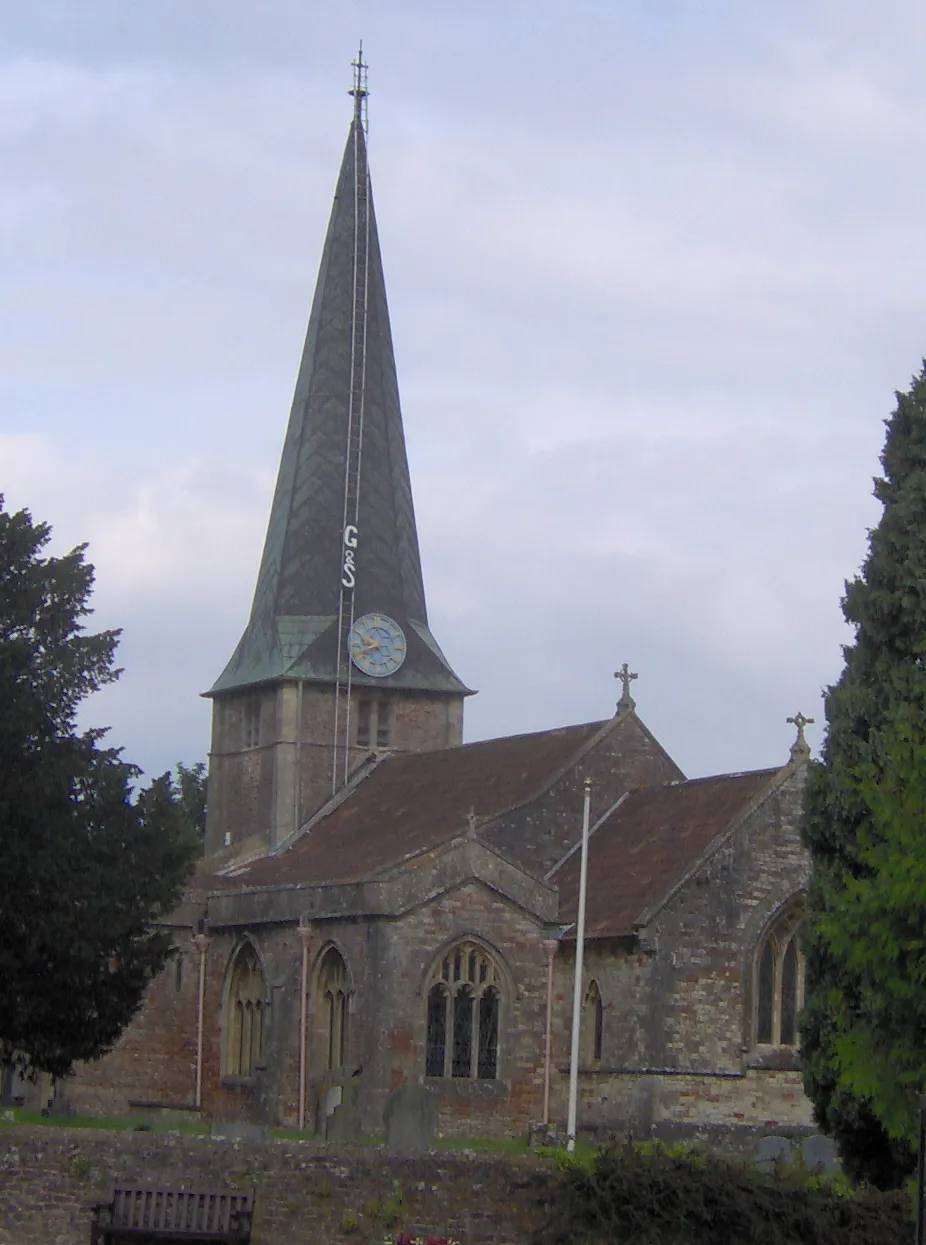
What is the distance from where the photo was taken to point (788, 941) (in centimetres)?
4434

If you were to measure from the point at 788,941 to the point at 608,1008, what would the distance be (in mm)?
3517

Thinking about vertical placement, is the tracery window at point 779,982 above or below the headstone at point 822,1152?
above

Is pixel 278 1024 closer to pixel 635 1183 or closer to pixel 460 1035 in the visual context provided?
pixel 460 1035

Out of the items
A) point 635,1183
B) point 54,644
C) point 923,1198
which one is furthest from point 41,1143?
point 54,644

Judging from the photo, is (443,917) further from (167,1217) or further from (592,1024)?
(167,1217)

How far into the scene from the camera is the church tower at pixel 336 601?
190ft

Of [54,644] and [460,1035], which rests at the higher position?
[54,644]

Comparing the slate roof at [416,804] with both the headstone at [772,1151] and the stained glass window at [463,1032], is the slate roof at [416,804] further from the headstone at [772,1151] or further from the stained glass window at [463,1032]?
the headstone at [772,1151]

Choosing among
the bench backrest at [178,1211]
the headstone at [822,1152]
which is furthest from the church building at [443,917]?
the bench backrest at [178,1211]

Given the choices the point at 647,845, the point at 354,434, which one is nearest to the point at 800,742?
the point at 647,845

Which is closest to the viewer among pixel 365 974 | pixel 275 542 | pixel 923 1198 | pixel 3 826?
pixel 923 1198

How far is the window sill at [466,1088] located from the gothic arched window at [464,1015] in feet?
0.44

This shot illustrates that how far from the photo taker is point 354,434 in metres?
60.9

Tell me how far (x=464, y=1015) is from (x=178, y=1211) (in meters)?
20.0
